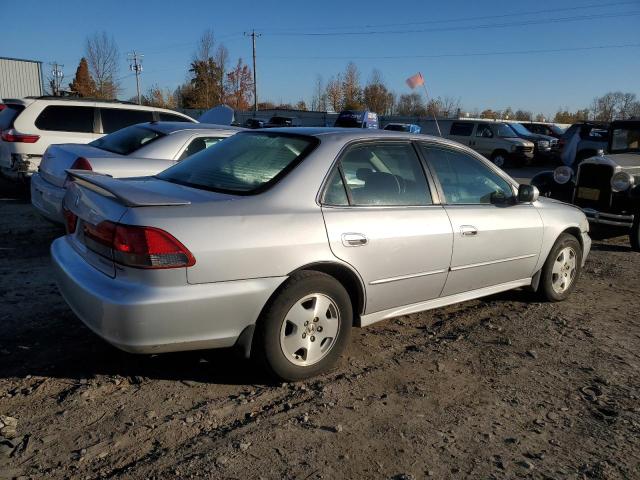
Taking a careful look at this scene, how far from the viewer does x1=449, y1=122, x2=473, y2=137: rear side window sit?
2250cm

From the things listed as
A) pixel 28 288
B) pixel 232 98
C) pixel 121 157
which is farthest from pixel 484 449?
pixel 232 98

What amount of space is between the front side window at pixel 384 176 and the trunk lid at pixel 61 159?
10.7ft

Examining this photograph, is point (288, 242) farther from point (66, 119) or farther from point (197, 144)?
point (66, 119)

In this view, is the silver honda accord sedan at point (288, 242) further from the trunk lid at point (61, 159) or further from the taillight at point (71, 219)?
the trunk lid at point (61, 159)

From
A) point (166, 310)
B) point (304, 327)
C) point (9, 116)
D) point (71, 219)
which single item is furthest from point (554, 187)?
point (9, 116)

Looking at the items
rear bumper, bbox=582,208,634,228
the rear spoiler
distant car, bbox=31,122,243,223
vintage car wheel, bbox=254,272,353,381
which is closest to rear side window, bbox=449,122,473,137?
rear bumper, bbox=582,208,634,228

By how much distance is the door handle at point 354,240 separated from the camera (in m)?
3.26

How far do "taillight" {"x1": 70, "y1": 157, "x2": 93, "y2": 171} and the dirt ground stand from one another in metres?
1.53

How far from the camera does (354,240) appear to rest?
10.8 feet

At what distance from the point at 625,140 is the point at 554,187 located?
1676 millimetres

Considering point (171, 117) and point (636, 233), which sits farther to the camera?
point (171, 117)

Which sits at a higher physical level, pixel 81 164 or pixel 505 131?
pixel 505 131

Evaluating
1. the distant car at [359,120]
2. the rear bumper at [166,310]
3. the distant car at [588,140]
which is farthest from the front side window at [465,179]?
the distant car at [359,120]

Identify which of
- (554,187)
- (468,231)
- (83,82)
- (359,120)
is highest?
(83,82)
